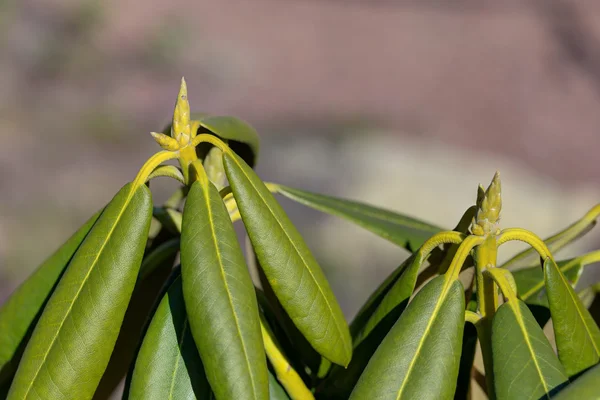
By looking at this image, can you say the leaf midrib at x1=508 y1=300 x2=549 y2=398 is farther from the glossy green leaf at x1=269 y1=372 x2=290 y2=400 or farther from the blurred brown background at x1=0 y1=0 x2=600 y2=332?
the blurred brown background at x1=0 y1=0 x2=600 y2=332

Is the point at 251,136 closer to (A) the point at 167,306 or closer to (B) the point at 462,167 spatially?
(A) the point at 167,306

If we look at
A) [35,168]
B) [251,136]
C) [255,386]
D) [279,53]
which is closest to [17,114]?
[35,168]

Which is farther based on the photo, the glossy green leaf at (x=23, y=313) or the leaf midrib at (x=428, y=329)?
the glossy green leaf at (x=23, y=313)

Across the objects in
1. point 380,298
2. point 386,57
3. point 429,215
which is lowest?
point 429,215

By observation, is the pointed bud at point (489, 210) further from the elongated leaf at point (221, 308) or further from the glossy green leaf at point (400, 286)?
the elongated leaf at point (221, 308)

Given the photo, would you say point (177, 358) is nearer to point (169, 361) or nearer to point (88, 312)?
point (169, 361)

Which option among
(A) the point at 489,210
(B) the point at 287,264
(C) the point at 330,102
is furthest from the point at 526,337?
(C) the point at 330,102

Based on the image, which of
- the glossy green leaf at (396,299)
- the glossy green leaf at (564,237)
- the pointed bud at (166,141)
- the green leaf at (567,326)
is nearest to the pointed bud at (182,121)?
the pointed bud at (166,141)
